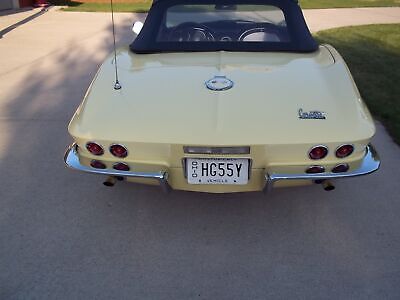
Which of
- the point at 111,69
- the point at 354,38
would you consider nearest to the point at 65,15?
the point at 354,38

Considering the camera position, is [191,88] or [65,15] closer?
[191,88]

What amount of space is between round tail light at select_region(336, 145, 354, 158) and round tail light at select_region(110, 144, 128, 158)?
1199mm

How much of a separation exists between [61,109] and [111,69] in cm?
204

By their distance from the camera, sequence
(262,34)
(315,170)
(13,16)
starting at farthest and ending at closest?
(13,16)
(262,34)
(315,170)

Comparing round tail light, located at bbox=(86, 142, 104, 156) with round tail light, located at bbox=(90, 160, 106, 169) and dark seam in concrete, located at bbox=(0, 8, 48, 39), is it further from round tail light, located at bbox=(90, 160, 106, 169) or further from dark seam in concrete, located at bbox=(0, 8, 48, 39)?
dark seam in concrete, located at bbox=(0, 8, 48, 39)

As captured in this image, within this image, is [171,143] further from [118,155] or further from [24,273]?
[24,273]

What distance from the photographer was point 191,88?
2627 mm

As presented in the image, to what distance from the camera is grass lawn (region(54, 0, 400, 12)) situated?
1296 centimetres

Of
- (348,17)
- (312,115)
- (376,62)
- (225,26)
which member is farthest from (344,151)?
(348,17)

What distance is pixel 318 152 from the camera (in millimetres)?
2328

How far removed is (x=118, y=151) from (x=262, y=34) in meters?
1.75

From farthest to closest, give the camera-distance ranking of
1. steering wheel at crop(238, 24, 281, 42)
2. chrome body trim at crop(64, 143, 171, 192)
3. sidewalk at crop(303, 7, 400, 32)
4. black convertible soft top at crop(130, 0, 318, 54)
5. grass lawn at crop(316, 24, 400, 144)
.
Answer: sidewalk at crop(303, 7, 400, 32) < grass lawn at crop(316, 24, 400, 144) < steering wheel at crop(238, 24, 281, 42) < black convertible soft top at crop(130, 0, 318, 54) < chrome body trim at crop(64, 143, 171, 192)

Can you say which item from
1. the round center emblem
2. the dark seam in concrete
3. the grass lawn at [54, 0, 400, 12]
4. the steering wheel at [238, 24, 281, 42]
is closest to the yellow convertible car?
→ the round center emblem

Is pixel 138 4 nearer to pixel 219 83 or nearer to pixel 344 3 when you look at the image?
pixel 344 3
